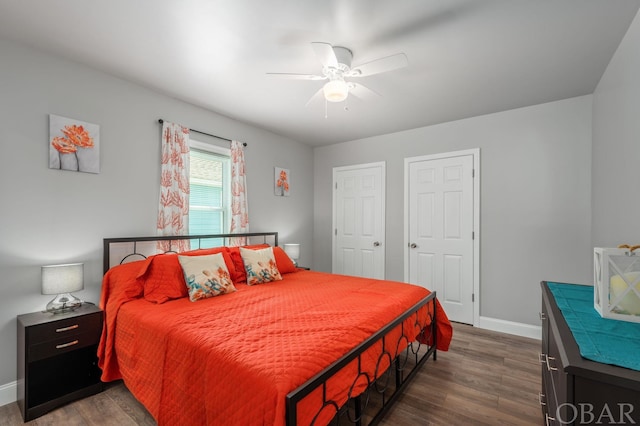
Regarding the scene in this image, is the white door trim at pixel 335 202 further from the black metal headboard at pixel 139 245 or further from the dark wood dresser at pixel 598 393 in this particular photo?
the dark wood dresser at pixel 598 393

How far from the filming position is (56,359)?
2.09m

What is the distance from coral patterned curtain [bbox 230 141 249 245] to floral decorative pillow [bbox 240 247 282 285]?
2.08ft

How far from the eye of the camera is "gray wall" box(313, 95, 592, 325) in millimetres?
3166

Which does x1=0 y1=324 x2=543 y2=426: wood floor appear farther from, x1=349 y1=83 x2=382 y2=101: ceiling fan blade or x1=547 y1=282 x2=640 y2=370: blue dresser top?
x1=349 y1=83 x2=382 y2=101: ceiling fan blade

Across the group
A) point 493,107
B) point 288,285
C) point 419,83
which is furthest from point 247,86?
point 493,107

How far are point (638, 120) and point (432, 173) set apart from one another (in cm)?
230

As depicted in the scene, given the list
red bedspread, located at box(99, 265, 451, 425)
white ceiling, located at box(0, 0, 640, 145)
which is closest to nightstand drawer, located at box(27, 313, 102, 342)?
red bedspread, located at box(99, 265, 451, 425)

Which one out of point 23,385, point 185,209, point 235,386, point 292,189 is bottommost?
point 23,385

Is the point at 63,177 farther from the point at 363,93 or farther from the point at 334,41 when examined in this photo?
the point at 363,93

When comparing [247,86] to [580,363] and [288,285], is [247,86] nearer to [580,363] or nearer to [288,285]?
[288,285]

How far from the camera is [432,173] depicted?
4074mm

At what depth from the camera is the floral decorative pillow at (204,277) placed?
8.08 ft

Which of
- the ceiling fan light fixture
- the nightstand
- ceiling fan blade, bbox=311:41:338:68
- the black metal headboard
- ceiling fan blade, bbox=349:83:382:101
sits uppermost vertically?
ceiling fan blade, bbox=349:83:382:101

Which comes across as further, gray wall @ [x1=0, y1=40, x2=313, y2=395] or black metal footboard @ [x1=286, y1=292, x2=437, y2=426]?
gray wall @ [x1=0, y1=40, x2=313, y2=395]
